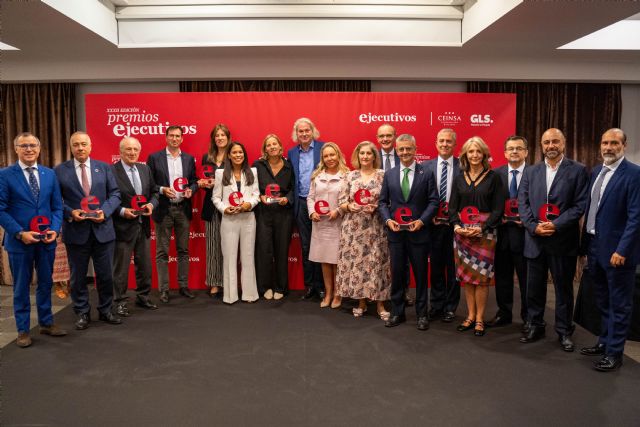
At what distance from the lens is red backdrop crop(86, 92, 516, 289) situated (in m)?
5.36

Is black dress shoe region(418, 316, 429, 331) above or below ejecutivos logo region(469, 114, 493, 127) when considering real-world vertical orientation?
below

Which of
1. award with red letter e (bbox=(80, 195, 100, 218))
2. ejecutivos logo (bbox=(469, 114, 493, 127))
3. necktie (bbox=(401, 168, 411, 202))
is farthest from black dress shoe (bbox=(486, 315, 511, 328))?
award with red letter e (bbox=(80, 195, 100, 218))

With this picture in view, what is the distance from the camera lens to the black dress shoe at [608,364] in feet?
11.0

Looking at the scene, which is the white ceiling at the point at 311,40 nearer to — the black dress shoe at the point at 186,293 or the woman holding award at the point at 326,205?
the woman holding award at the point at 326,205

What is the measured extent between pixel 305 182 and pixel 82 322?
2.52 metres

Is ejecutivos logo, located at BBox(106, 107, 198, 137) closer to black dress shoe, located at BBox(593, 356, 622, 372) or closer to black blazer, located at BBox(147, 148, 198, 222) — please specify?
black blazer, located at BBox(147, 148, 198, 222)

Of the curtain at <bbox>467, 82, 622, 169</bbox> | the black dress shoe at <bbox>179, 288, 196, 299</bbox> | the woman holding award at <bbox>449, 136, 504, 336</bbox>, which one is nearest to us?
the woman holding award at <bbox>449, 136, 504, 336</bbox>

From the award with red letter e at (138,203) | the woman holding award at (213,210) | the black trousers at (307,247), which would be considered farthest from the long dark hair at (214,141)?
the black trousers at (307,247)

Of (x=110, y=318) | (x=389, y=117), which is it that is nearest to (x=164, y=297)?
(x=110, y=318)

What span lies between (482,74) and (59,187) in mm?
5042

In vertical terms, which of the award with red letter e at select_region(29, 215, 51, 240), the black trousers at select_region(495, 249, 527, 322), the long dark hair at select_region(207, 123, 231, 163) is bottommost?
the black trousers at select_region(495, 249, 527, 322)

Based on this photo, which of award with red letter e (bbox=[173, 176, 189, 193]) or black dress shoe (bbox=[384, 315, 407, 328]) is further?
award with red letter e (bbox=[173, 176, 189, 193])

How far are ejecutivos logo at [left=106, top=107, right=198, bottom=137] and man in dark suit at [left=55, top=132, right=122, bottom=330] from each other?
123 centimetres

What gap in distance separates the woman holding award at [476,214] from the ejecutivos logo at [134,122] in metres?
3.17
